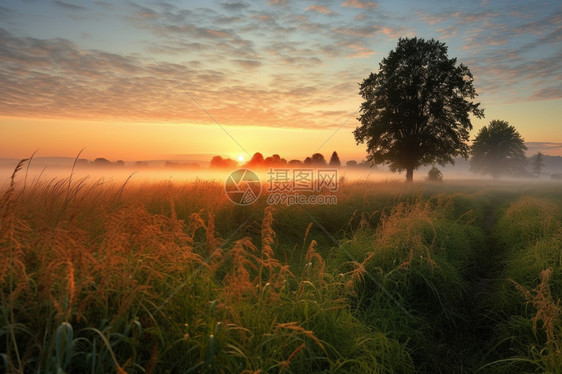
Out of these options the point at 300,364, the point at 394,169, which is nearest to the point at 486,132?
the point at 394,169

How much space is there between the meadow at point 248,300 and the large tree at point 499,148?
5906 cm

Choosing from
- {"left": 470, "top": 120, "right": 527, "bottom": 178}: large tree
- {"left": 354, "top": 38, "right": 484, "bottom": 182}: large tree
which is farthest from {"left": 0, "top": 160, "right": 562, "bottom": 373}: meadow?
{"left": 470, "top": 120, "right": 527, "bottom": 178}: large tree

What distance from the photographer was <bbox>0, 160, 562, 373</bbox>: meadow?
8.10ft

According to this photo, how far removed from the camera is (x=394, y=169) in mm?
29344

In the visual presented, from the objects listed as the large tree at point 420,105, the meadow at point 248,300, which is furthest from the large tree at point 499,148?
the meadow at point 248,300

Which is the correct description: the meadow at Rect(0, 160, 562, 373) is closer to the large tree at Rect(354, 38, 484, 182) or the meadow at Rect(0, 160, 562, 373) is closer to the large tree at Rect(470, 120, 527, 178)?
the large tree at Rect(354, 38, 484, 182)

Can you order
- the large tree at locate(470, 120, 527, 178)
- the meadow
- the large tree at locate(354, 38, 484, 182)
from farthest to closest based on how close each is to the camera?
the large tree at locate(470, 120, 527, 178), the large tree at locate(354, 38, 484, 182), the meadow

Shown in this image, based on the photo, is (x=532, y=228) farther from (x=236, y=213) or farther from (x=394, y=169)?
(x=394, y=169)

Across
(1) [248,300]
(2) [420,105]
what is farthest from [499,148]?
(1) [248,300]

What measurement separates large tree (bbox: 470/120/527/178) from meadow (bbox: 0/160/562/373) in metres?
59.1

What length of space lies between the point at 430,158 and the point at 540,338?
2491cm

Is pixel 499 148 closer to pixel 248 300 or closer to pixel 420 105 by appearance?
pixel 420 105

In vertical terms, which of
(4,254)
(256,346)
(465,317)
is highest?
(4,254)

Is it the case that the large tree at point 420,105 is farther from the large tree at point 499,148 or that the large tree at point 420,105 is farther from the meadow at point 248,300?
the large tree at point 499,148
